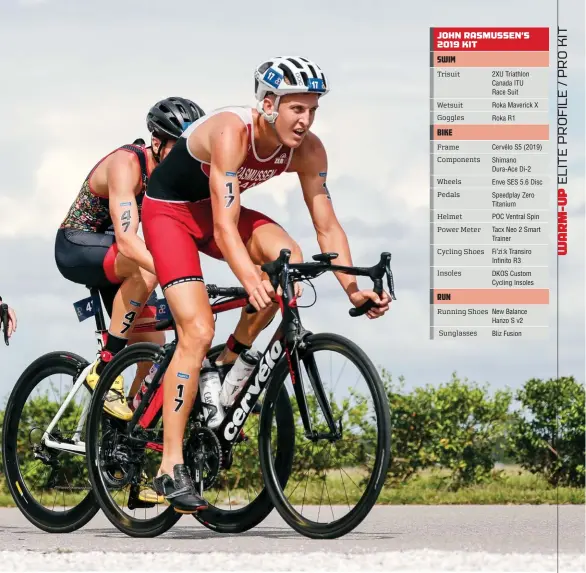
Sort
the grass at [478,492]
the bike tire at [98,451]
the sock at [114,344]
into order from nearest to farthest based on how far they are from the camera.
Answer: the bike tire at [98,451], the sock at [114,344], the grass at [478,492]

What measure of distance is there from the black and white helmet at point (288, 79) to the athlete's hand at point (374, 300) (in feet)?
3.71

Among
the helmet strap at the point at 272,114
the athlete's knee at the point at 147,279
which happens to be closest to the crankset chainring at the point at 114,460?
the athlete's knee at the point at 147,279

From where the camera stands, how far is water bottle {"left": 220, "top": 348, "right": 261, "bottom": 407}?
24.9ft

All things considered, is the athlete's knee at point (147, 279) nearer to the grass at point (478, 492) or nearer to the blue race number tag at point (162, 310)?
the blue race number tag at point (162, 310)

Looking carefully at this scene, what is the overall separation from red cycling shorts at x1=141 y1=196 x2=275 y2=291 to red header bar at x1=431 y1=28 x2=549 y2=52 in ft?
11.6

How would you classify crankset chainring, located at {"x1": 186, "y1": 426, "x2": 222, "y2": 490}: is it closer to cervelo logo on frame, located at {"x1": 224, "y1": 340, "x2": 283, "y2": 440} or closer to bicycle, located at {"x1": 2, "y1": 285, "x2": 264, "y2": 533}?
cervelo logo on frame, located at {"x1": 224, "y1": 340, "x2": 283, "y2": 440}

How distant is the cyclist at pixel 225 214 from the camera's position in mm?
7227

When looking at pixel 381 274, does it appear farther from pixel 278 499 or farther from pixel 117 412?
pixel 117 412

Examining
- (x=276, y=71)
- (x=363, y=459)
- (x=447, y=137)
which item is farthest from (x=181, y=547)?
(x=447, y=137)

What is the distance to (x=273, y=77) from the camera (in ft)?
23.8

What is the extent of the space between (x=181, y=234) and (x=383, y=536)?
2.31 meters

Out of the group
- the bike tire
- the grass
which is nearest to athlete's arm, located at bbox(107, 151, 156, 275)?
the bike tire

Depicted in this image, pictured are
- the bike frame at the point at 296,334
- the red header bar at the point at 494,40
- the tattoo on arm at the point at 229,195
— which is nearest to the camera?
the bike frame at the point at 296,334

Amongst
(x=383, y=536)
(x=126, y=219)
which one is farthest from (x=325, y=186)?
(x=383, y=536)
